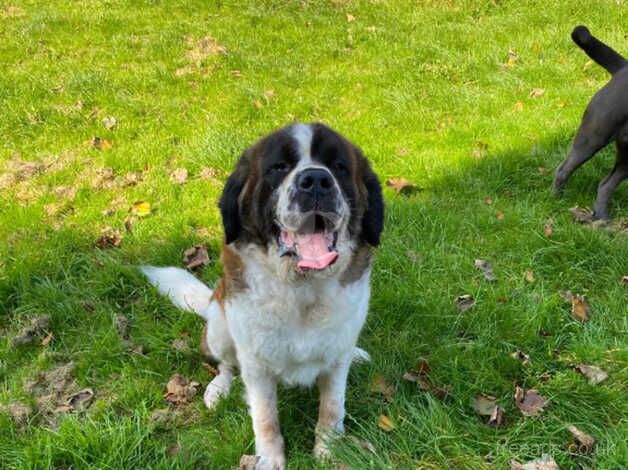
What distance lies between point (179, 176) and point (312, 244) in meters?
2.72

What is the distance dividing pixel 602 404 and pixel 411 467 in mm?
902

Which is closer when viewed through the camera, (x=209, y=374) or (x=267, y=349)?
(x=267, y=349)

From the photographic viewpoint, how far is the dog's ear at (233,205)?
2.04 meters

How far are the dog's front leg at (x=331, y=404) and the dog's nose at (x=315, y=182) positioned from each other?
0.78m

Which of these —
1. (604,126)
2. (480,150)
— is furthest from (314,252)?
(480,150)

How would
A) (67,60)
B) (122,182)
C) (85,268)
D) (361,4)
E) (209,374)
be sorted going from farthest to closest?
(361,4) → (67,60) → (122,182) → (85,268) → (209,374)

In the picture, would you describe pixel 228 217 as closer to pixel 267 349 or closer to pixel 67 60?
pixel 267 349

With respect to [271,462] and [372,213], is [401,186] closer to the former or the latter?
[372,213]

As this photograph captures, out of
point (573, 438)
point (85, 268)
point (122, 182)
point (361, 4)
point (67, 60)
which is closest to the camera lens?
point (573, 438)

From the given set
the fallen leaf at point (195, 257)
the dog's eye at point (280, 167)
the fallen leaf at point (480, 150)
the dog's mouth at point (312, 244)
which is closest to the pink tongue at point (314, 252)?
the dog's mouth at point (312, 244)

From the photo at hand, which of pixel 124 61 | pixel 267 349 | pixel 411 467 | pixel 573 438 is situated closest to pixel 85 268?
pixel 267 349

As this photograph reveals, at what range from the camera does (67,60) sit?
6.20m

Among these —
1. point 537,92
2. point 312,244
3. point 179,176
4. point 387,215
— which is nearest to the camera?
point 312,244

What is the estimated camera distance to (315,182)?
1762 mm
